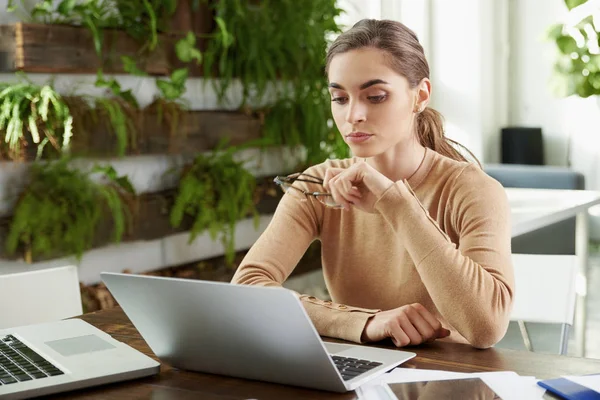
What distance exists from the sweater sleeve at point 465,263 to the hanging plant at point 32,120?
167 centimetres

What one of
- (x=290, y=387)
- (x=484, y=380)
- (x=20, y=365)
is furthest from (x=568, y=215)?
(x=20, y=365)

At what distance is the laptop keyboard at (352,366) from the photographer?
124 cm

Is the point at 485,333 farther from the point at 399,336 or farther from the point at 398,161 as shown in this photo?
the point at 398,161

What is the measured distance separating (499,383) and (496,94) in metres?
5.91

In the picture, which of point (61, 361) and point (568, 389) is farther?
point (61, 361)

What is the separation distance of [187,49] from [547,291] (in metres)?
2.06

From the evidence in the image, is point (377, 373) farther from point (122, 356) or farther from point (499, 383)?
point (122, 356)

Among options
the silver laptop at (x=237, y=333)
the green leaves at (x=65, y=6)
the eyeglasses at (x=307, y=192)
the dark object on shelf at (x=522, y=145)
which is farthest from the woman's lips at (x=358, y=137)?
the dark object on shelf at (x=522, y=145)

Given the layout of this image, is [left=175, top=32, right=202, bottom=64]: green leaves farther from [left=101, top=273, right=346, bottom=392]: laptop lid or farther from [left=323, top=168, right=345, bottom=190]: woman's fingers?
[left=101, top=273, right=346, bottom=392]: laptop lid

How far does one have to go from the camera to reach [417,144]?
1.90 metres

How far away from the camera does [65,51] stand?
3145mm

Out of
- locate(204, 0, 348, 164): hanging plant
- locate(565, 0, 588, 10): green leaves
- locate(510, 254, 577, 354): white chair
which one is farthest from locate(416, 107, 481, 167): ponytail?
locate(565, 0, 588, 10): green leaves

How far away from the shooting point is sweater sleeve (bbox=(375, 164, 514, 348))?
155 cm

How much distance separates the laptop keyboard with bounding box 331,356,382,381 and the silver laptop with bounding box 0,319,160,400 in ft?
0.97
